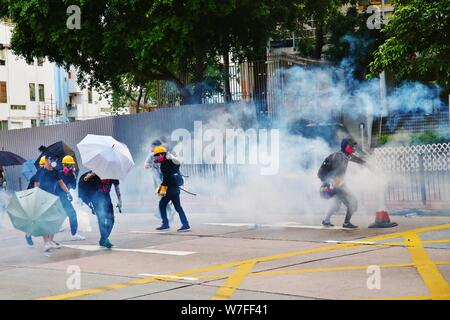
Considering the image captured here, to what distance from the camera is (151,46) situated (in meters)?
25.0

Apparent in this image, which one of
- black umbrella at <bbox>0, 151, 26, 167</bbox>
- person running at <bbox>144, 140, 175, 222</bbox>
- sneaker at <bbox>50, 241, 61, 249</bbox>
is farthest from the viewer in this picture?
black umbrella at <bbox>0, 151, 26, 167</bbox>

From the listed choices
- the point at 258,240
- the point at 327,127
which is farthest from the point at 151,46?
the point at 258,240

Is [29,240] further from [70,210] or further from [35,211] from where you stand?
[35,211]

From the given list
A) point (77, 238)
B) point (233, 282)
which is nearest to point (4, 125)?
point (77, 238)

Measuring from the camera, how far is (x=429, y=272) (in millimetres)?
8547

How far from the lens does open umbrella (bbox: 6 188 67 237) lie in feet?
39.1

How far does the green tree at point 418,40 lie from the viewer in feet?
57.1

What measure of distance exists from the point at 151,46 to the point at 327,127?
7765 mm

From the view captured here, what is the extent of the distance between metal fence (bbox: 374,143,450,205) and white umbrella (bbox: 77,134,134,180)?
7853mm

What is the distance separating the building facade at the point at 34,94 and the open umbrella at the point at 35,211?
3666 cm

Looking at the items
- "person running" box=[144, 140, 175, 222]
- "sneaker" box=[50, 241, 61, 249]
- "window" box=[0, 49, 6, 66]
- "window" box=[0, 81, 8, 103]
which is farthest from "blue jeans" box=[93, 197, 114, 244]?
"window" box=[0, 49, 6, 66]

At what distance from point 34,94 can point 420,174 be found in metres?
41.0

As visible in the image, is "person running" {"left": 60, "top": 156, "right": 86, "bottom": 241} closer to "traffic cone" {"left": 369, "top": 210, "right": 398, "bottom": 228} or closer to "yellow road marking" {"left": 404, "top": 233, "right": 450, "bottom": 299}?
"traffic cone" {"left": 369, "top": 210, "right": 398, "bottom": 228}
